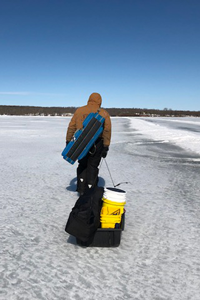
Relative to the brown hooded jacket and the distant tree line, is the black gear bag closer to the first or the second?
the brown hooded jacket

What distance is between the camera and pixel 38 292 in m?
2.13

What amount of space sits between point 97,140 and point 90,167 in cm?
47

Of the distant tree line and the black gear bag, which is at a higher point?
the distant tree line

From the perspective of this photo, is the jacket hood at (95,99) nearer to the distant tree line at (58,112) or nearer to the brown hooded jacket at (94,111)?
the brown hooded jacket at (94,111)

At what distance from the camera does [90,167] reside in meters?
4.38

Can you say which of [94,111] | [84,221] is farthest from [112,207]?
[94,111]

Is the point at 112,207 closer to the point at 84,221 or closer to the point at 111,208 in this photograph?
the point at 111,208

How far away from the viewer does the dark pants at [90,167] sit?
4.27 m

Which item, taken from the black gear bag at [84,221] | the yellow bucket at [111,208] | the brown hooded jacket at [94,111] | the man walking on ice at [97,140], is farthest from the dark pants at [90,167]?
the black gear bag at [84,221]

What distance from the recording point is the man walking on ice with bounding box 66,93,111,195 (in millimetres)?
4242

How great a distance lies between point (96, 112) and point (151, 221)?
1806mm

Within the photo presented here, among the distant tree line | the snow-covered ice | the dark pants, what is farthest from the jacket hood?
the distant tree line

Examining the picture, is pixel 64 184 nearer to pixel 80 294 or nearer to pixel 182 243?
pixel 182 243

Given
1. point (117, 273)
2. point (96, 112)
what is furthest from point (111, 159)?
point (117, 273)
